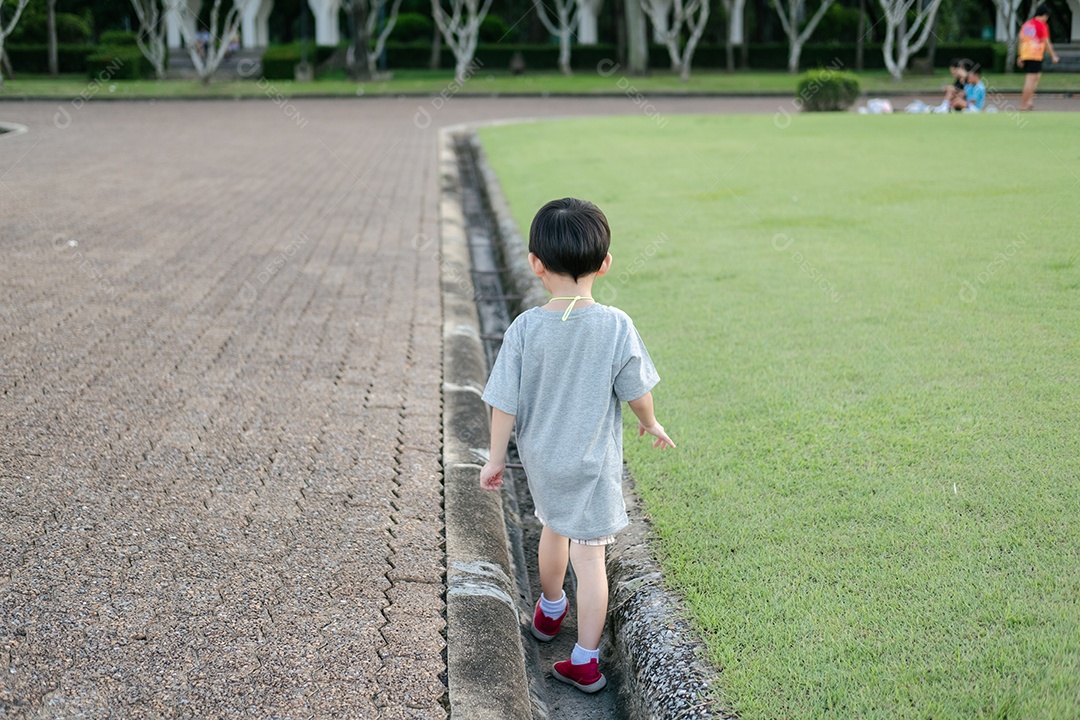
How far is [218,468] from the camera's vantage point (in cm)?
390

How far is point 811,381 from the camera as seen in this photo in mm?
4477

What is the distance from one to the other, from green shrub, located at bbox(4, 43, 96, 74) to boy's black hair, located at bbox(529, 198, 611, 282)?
40301 mm

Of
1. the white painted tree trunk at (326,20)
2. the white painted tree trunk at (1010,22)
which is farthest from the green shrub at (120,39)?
the white painted tree trunk at (1010,22)

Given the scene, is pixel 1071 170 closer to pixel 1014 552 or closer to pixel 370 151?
pixel 1014 552

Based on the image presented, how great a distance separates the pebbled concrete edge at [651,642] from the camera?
2.49 m

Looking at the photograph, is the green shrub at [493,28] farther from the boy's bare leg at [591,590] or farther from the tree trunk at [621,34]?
the boy's bare leg at [591,590]

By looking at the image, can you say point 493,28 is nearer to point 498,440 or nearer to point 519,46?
point 519,46

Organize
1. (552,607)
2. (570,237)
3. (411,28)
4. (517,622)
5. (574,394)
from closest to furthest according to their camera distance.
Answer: (570,237)
(574,394)
(517,622)
(552,607)
(411,28)

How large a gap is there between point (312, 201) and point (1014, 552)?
364 inches

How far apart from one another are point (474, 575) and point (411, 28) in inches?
1699

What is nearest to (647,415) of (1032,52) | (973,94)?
(1032,52)

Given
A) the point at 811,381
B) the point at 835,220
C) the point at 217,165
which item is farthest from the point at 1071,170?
the point at 217,165

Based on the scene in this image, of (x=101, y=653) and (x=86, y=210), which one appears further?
(x=86, y=210)

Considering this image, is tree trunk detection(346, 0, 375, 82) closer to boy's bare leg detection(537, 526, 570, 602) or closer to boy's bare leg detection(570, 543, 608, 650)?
boy's bare leg detection(537, 526, 570, 602)
